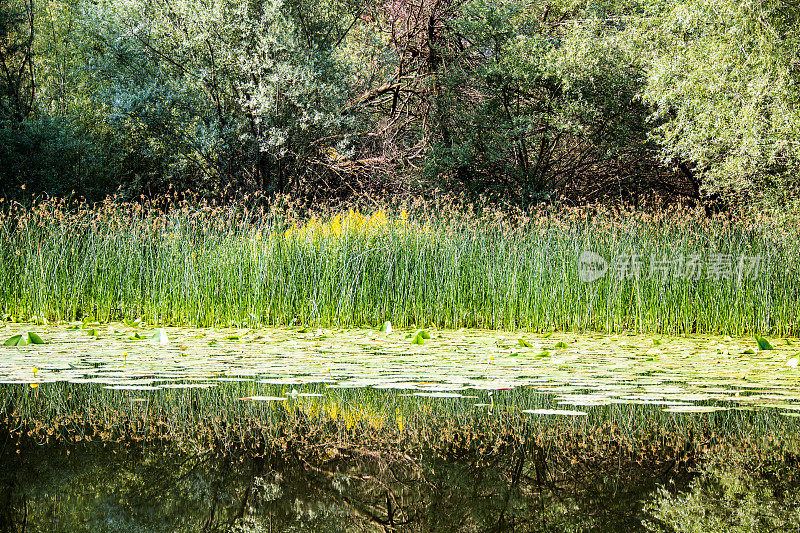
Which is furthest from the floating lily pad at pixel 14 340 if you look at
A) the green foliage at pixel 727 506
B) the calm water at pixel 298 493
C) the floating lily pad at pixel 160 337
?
the green foliage at pixel 727 506

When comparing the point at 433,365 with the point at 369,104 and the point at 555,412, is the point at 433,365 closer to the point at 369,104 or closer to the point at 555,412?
the point at 555,412

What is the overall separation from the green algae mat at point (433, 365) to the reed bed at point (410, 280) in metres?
0.97

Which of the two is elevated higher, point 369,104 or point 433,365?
point 369,104

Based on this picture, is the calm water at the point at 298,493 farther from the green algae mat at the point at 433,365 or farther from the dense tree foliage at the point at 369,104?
the dense tree foliage at the point at 369,104

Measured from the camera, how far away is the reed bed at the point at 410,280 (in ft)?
21.4

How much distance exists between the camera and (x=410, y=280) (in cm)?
673

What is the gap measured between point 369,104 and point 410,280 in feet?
28.2

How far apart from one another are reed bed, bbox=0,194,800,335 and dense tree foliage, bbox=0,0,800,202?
5183 mm

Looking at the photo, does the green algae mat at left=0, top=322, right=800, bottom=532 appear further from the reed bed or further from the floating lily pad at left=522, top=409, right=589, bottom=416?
the reed bed

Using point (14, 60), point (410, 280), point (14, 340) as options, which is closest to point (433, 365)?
point (14, 340)

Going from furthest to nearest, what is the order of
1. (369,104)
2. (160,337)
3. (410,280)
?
(369,104), (410,280), (160,337)

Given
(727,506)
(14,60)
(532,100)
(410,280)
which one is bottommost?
(727,506)

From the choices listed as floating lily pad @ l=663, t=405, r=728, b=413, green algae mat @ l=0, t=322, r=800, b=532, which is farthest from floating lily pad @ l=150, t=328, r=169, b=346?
floating lily pad @ l=663, t=405, r=728, b=413

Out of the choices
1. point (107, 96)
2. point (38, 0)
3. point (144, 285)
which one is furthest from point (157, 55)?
point (144, 285)
